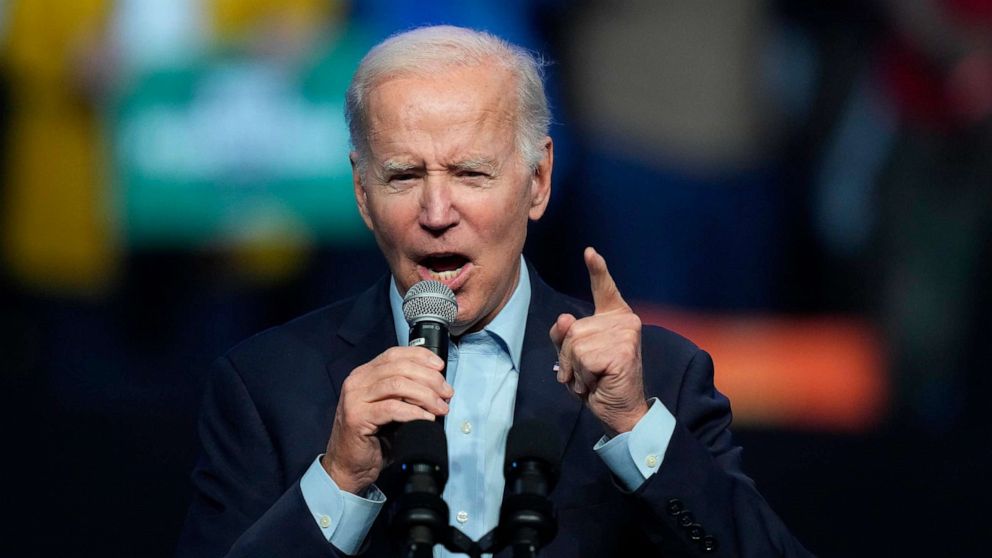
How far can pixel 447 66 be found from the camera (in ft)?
7.31

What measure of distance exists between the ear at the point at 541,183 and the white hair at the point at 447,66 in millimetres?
35

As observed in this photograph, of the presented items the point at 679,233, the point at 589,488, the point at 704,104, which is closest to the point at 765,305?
the point at 679,233

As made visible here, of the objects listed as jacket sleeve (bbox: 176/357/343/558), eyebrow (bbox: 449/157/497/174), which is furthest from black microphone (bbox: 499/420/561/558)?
eyebrow (bbox: 449/157/497/174)

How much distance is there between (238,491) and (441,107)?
0.66 m

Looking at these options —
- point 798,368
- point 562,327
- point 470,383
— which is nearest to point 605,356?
point 562,327

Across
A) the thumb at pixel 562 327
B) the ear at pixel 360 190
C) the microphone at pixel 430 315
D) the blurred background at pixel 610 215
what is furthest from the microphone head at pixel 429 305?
the blurred background at pixel 610 215

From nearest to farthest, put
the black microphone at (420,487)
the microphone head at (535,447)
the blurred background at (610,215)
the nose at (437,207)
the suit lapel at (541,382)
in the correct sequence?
the black microphone at (420,487) → the microphone head at (535,447) → the nose at (437,207) → the suit lapel at (541,382) → the blurred background at (610,215)

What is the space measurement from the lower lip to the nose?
67 millimetres

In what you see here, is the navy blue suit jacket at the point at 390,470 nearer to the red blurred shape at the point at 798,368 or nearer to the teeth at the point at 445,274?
the teeth at the point at 445,274

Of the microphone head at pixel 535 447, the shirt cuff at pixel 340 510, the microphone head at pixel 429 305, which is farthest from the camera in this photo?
the shirt cuff at pixel 340 510

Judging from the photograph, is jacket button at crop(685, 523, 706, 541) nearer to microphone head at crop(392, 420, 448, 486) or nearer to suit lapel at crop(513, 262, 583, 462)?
suit lapel at crop(513, 262, 583, 462)

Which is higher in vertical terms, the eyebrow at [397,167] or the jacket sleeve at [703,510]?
the eyebrow at [397,167]

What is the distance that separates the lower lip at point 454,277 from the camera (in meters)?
2.22

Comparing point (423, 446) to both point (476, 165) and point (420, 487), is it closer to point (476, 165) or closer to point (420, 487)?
point (420, 487)
